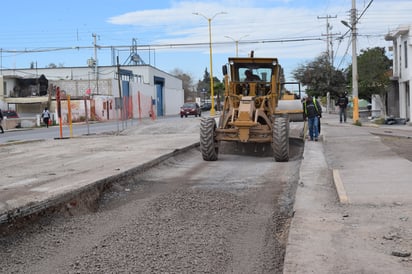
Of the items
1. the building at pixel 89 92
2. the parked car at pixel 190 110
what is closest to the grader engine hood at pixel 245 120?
the building at pixel 89 92

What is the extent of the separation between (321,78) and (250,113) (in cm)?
4448

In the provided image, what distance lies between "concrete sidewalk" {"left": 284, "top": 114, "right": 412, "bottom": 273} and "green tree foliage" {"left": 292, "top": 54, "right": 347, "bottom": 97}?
45703 millimetres

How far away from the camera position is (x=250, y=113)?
45.2ft

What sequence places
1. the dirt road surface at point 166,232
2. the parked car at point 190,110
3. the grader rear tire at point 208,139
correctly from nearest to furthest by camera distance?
the dirt road surface at point 166,232
the grader rear tire at point 208,139
the parked car at point 190,110

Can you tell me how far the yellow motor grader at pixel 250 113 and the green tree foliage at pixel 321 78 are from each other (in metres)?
41.8

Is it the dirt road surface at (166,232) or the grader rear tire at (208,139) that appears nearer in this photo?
the dirt road surface at (166,232)

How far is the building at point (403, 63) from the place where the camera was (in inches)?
1286

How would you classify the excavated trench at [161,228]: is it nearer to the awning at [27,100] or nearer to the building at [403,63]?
the building at [403,63]

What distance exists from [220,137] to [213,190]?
4.88 meters

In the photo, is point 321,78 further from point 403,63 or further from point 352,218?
point 352,218

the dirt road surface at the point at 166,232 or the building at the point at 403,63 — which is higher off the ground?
the building at the point at 403,63

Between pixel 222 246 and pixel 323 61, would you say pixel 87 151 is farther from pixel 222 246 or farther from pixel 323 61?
pixel 323 61

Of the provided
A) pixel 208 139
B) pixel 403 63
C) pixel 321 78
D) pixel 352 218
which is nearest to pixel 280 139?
pixel 208 139

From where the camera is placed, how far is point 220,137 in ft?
46.1
